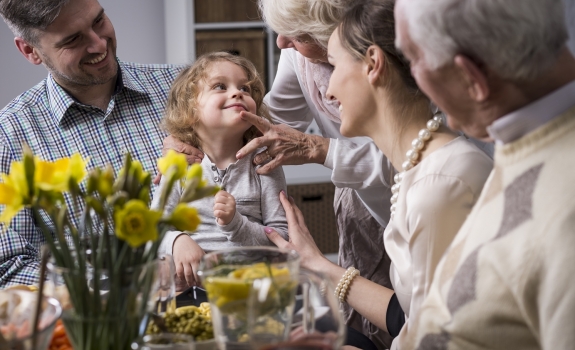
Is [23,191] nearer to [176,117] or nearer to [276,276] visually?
[276,276]

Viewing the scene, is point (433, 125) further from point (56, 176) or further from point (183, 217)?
point (56, 176)

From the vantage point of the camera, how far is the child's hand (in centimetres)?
191

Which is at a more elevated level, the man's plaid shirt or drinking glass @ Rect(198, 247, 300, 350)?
the man's plaid shirt

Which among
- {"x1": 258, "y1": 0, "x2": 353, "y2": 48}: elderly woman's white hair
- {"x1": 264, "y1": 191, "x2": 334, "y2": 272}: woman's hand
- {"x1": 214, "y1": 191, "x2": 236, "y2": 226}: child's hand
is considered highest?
{"x1": 258, "y1": 0, "x2": 353, "y2": 48}: elderly woman's white hair

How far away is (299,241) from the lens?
6.00 feet

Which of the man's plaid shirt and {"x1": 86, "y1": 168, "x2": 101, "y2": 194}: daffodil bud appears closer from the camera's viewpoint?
{"x1": 86, "y1": 168, "x2": 101, "y2": 194}: daffodil bud

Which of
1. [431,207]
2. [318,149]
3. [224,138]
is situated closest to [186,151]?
[224,138]

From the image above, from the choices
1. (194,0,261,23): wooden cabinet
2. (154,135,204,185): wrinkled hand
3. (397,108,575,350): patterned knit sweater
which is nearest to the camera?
(397,108,575,350): patterned knit sweater

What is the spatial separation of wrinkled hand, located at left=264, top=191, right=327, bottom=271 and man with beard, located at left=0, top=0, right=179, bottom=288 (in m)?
0.64

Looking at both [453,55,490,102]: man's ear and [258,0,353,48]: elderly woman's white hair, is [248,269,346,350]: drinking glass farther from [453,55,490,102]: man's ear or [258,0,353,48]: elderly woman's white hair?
[258,0,353,48]: elderly woman's white hair

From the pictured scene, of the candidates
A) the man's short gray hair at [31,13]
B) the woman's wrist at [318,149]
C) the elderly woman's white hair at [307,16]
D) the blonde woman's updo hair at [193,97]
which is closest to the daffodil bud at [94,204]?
the elderly woman's white hair at [307,16]

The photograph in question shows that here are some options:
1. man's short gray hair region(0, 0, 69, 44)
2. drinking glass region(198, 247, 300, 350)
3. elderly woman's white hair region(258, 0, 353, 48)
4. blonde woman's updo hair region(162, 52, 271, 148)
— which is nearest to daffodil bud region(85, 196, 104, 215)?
drinking glass region(198, 247, 300, 350)

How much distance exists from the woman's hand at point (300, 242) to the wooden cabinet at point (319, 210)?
7.43 feet

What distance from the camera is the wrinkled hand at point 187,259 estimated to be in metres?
1.84
